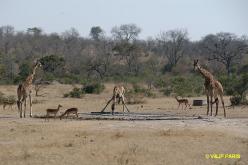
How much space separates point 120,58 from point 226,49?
14.1m

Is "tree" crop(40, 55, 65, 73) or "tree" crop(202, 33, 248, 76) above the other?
"tree" crop(202, 33, 248, 76)

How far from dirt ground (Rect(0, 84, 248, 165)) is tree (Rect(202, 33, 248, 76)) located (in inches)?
1900

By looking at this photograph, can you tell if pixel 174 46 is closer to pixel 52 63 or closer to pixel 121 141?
pixel 52 63

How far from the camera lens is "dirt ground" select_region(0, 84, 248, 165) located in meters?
12.9

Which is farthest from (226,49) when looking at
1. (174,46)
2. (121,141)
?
(121,141)

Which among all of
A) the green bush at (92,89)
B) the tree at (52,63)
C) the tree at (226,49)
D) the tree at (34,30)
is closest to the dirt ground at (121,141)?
the green bush at (92,89)

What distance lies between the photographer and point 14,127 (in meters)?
17.5

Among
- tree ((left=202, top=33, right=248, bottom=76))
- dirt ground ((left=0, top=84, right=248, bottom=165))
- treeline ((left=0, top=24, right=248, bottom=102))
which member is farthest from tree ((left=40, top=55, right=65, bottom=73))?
dirt ground ((left=0, top=84, right=248, bottom=165))

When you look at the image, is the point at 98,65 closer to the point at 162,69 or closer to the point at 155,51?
the point at 162,69

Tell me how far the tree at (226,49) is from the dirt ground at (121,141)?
48257 millimetres

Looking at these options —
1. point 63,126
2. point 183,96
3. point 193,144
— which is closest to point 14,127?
point 63,126

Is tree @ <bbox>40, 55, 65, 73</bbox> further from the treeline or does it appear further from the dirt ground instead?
the dirt ground

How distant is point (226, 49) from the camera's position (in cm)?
7200

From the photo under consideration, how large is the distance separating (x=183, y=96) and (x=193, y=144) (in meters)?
22.5
